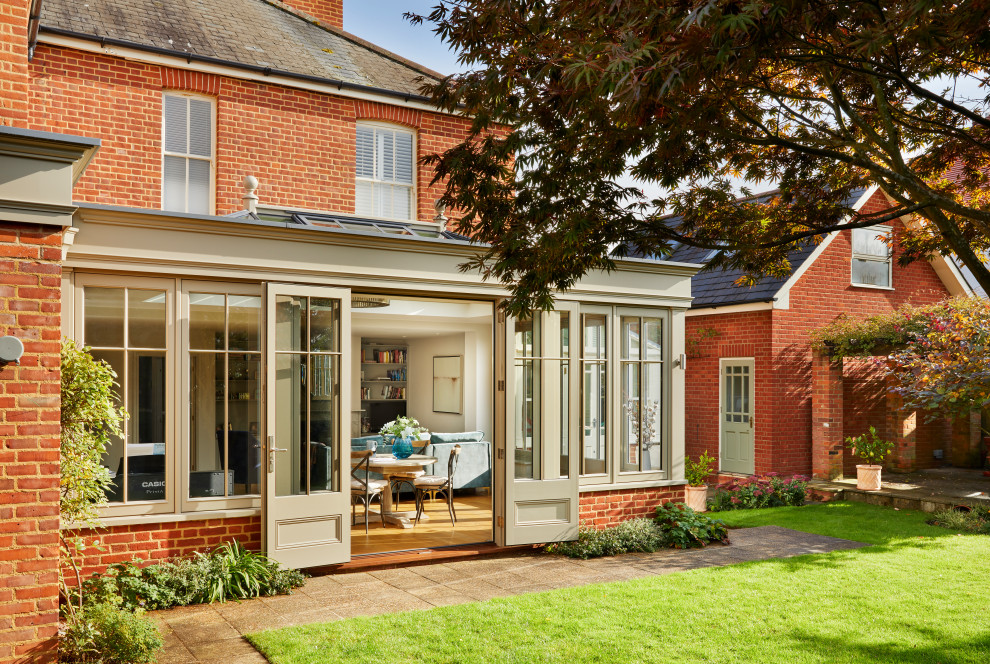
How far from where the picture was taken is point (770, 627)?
20.6 ft

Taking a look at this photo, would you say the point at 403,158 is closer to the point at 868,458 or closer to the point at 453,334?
the point at 453,334

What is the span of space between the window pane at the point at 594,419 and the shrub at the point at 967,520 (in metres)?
5.41

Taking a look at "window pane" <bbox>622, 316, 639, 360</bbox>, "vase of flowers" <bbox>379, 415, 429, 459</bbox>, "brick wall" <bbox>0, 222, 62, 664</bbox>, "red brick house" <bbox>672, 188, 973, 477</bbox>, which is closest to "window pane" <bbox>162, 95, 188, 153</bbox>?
"vase of flowers" <bbox>379, 415, 429, 459</bbox>

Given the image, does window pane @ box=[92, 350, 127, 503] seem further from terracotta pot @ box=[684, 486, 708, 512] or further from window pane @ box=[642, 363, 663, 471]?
terracotta pot @ box=[684, 486, 708, 512]

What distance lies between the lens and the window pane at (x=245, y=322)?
765cm

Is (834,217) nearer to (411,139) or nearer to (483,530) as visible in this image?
(483,530)

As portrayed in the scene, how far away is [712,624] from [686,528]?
125 inches

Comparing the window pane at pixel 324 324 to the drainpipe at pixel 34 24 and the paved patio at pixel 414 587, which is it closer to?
the paved patio at pixel 414 587

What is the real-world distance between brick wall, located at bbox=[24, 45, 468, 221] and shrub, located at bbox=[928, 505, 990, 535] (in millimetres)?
8823

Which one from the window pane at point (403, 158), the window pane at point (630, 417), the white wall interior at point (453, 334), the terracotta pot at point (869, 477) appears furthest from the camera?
the white wall interior at point (453, 334)

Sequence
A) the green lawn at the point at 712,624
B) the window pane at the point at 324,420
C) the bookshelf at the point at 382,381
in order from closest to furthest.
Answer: the green lawn at the point at 712,624
the window pane at the point at 324,420
the bookshelf at the point at 382,381

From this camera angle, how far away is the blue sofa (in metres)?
12.5

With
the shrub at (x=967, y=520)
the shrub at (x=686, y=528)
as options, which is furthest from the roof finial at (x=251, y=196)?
the shrub at (x=967, y=520)

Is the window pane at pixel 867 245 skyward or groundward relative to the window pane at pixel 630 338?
skyward
